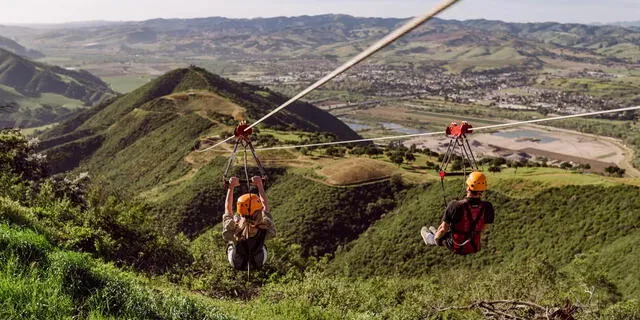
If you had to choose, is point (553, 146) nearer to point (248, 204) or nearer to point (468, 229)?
point (468, 229)

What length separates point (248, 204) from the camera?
1026cm

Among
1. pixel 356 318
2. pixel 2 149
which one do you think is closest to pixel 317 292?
pixel 356 318

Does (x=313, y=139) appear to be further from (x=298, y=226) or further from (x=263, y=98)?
(x=263, y=98)

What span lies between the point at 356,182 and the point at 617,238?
102 feet

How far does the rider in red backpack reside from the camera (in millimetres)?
10070

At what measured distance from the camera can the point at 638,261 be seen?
36.3 meters

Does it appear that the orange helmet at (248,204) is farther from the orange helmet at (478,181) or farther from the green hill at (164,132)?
the green hill at (164,132)

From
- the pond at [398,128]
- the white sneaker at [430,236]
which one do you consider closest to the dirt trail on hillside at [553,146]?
the pond at [398,128]

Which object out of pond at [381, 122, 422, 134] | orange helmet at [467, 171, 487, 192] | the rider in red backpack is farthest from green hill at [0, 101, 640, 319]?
pond at [381, 122, 422, 134]

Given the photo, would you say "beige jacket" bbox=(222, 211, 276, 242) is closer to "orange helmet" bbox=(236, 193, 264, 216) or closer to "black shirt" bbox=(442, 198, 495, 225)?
"orange helmet" bbox=(236, 193, 264, 216)

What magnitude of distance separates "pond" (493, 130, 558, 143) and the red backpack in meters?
164

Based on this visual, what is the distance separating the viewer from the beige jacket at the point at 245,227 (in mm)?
10406

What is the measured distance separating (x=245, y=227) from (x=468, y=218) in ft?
17.7

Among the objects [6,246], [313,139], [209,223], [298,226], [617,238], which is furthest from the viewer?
[313,139]
